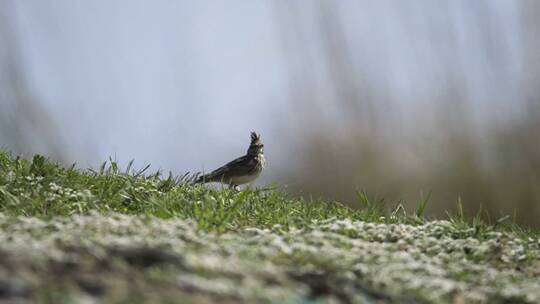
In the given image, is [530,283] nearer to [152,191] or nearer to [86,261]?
[86,261]

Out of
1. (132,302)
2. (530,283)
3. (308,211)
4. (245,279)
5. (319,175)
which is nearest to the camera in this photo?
(132,302)

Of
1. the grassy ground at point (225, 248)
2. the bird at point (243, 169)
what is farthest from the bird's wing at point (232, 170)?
the grassy ground at point (225, 248)

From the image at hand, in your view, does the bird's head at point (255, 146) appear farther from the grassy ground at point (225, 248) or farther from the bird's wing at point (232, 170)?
the grassy ground at point (225, 248)

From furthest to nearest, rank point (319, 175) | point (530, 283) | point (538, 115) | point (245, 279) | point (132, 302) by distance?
point (319, 175) < point (538, 115) < point (530, 283) < point (245, 279) < point (132, 302)

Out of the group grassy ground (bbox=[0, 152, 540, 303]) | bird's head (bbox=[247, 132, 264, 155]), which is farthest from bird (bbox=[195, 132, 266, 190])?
grassy ground (bbox=[0, 152, 540, 303])

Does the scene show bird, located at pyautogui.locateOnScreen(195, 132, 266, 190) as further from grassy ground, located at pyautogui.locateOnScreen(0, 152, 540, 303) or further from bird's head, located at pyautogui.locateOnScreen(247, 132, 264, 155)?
grassy ground, located at pyautogui.locateOnScreen(0, 152, 540, 303)

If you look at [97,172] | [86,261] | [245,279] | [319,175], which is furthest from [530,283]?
[319,175]

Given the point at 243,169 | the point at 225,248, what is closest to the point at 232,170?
the point at 243,169
